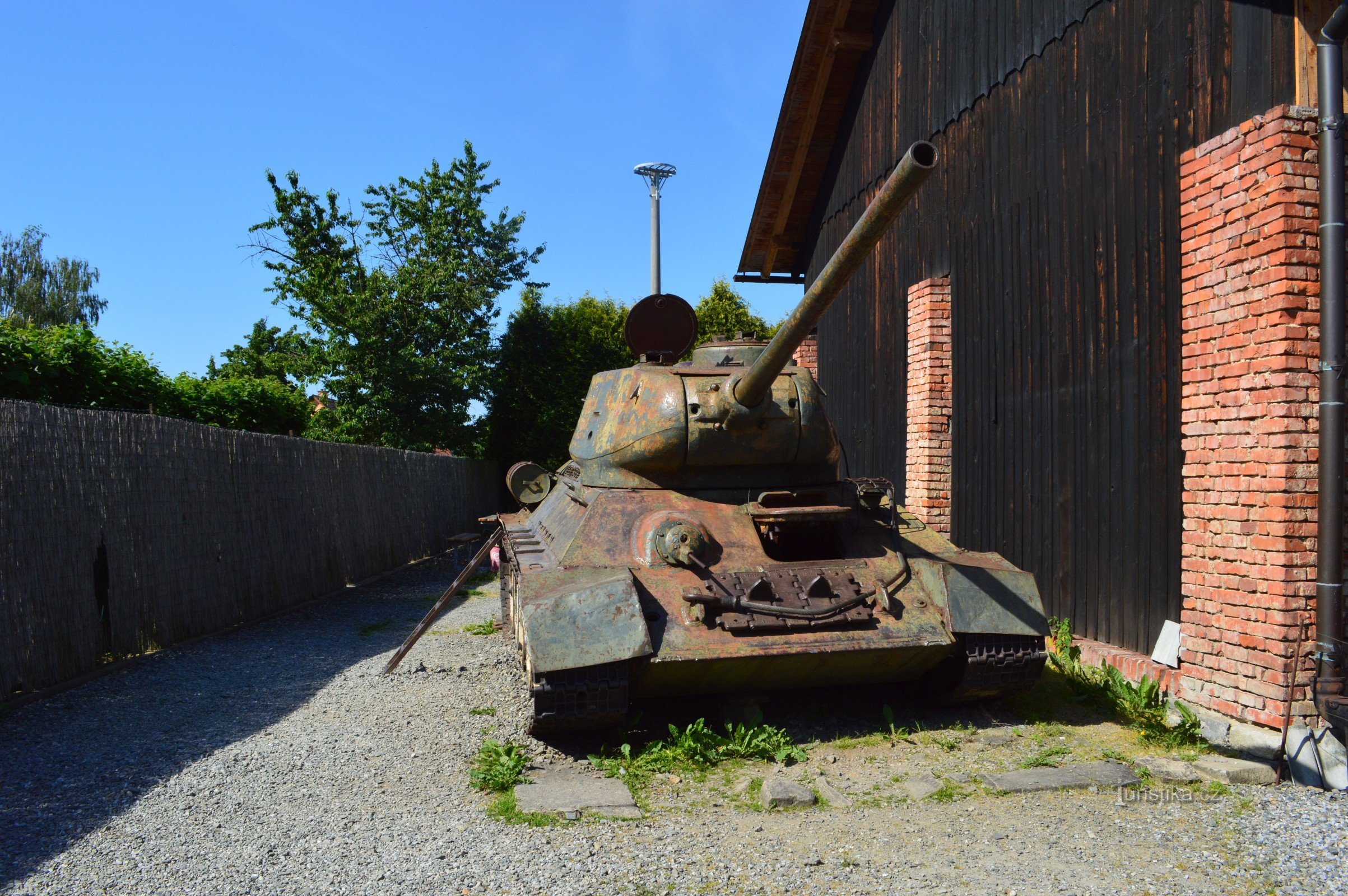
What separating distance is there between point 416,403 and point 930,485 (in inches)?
579

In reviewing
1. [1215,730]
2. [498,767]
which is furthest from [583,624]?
[1215,730]

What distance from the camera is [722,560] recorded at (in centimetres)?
602

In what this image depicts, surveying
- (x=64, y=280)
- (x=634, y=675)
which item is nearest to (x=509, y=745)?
(x=634, y=675)

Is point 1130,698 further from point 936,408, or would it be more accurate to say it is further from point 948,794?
point 936,408

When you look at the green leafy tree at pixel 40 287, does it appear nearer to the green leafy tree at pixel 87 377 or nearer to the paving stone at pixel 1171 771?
the green leafy tree at pixel 87 377

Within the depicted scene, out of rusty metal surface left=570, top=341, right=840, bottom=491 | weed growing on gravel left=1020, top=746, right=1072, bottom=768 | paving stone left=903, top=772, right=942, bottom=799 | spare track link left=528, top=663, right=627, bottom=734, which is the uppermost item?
rusty metal surface left=570, top=341, right=840, bottom=491

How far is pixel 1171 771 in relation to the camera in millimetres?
5043

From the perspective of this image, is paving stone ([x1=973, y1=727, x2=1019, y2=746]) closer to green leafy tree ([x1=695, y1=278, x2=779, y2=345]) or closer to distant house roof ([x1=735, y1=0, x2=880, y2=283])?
distant house roof ([x1=735, y1=0, x2=880, y2=283])

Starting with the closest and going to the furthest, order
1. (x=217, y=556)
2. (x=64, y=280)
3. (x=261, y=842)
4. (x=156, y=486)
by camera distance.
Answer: (x=261, y=842), (x=156, y=486), (x=217, y=556), (x=64, y=280)

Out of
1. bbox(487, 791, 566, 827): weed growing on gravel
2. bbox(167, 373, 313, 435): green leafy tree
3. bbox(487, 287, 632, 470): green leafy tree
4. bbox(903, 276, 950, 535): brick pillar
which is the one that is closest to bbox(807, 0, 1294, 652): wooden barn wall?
bbox(903, 276, 950, 535): brick pillar

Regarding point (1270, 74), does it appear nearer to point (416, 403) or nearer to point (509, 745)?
point (509, 745)

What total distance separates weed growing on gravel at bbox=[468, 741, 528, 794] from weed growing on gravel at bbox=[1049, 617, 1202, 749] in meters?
3.64

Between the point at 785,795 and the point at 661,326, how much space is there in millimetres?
4751

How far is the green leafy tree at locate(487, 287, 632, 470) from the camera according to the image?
2477 centimetres
